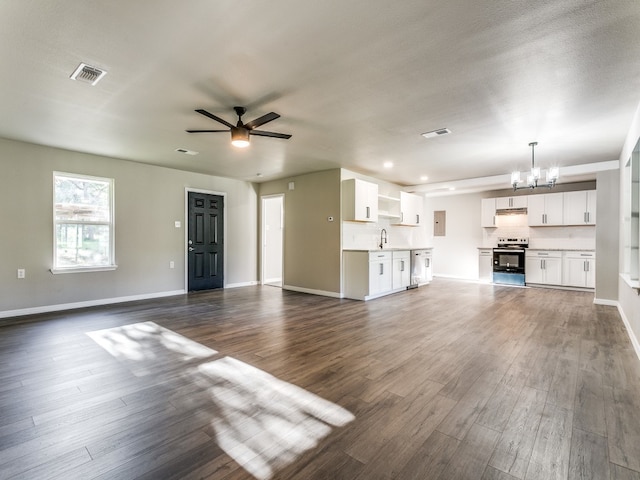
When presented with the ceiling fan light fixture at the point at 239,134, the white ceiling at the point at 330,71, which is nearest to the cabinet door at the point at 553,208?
the white ceiling at the point at 330,71

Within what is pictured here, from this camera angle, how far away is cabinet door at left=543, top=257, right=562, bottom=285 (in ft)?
24.1

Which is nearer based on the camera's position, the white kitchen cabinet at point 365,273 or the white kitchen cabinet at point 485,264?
the white kitchen cabinet at point 365,273

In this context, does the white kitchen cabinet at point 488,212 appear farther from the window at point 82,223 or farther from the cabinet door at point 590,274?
the window at point 82,223

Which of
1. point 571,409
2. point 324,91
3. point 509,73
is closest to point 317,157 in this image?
point 324,91

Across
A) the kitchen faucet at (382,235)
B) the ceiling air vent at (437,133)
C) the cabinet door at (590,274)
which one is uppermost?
the ceiling air vent at (437,133)

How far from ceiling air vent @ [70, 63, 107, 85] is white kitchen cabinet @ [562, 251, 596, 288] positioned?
29.3 ft

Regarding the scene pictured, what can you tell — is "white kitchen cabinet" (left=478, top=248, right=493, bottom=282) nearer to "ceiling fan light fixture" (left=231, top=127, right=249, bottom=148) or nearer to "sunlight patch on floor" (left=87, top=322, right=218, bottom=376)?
"ceiling fan light fixture" (left=231, top=127, right=249, bottom=148)

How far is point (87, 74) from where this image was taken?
2.73 metres

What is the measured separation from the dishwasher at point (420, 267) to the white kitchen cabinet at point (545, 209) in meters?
2.57

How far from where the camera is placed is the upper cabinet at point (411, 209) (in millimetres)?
7668

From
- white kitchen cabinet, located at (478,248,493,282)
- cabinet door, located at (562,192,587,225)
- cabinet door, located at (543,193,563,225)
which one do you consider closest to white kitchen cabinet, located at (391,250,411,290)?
white kitchen cabinet, located at (478,248,493,282)

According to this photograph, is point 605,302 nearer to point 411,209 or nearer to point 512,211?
point 512,211

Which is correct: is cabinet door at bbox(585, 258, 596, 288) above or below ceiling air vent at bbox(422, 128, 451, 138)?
below

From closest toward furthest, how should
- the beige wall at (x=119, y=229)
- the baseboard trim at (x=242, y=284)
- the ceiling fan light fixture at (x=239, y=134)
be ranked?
the ceiling fan light fixture at (x=239, y=134)
the beige wall at (x=119, y=229)
the baseboard trim at (x=242, y=284)
